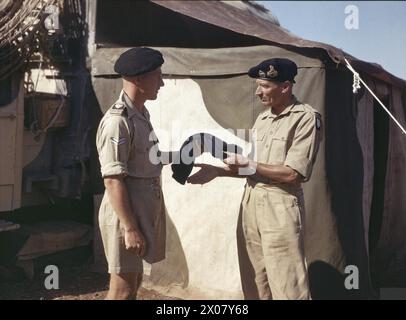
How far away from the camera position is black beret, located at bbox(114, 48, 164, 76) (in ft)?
10.9

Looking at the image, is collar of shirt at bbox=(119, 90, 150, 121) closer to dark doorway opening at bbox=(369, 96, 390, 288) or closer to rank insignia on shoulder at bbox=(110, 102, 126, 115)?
rank insignia on shoulder at bbox=(110, 102, 126, 115)

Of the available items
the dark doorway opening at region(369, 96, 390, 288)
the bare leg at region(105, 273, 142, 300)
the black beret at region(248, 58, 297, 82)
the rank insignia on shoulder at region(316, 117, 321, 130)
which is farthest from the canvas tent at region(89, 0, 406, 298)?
the bare leg at region(105, 273, 142, 300)

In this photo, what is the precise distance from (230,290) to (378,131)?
90.9 inches

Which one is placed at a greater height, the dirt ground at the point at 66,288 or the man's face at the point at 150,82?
the man's face at the point at 150,82

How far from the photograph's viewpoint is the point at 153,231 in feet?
11.2

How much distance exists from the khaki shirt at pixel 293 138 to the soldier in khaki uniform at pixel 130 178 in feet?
2.43

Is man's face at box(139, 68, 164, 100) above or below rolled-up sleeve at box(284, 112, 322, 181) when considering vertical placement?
above

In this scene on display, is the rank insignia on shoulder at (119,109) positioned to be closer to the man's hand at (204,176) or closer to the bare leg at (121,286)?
the man's hand at (204,176)

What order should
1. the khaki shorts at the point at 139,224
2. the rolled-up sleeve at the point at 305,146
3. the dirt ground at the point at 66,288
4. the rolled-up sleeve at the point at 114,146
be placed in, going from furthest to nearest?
the dirt ground at the point at 66,288, the rolled-up sleeve at the point at 305,146, the khaki shorts at the point at 139,224, the rolled-up sleeve at the point at 114,146

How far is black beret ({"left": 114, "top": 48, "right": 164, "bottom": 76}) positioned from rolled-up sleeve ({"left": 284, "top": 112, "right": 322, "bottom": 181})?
0.94m

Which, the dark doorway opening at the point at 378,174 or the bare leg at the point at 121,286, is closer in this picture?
the bare leg at the point at 121,286

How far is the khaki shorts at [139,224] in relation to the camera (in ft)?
10.8

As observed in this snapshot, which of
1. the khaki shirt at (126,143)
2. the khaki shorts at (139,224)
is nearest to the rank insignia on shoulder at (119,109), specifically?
the khaki shirt at (126,143)
